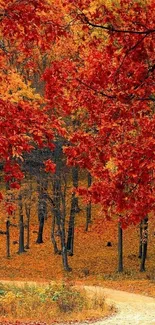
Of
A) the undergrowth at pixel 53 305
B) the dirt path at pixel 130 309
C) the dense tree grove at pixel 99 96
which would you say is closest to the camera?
the dense tree grove at pixel 99 96

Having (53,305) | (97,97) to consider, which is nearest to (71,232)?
(53,305)

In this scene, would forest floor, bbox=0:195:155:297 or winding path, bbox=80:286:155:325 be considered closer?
winding path, bbox=80:286:155:325

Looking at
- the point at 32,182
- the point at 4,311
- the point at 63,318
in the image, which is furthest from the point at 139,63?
the point at 32,182

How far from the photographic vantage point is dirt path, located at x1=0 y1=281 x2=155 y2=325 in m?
17.2

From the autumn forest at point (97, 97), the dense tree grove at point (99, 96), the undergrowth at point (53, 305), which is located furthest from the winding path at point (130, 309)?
the dense tree grove at point (99, 96)

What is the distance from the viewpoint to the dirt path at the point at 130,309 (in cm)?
1720

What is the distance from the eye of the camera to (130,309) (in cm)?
2005

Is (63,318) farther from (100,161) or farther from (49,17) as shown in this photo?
(49,17)

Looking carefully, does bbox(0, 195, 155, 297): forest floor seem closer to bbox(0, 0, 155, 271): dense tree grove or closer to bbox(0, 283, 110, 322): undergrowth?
bbox(0, 283, 110, 322): undergrowth

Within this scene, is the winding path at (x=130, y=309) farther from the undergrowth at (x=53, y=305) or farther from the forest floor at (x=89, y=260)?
the forest floor at (x=89, y=260)

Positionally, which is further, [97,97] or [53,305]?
[53,305]

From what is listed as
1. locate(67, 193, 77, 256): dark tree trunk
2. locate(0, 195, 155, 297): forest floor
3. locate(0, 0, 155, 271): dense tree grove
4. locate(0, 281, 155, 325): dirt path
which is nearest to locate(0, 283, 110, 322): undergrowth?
locate(0, 281, 155, 325): dirt path

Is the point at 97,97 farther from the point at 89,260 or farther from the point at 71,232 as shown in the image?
the point at 71,232

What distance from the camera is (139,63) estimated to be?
10.0m
